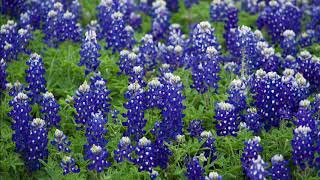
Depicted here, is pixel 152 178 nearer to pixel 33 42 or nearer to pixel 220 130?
pixel 220 130

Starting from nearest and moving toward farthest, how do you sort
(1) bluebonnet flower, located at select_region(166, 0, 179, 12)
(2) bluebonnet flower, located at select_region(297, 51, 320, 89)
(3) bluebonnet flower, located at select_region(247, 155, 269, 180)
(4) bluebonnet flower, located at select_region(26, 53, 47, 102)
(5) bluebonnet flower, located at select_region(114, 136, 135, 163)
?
(3) bluebonnet flower, located at select_region(247, 155, 269, 180)
(5) bluebonnet flower, located at select_region(114, 136, 135, 163)
(4) bluebonnet flower, located at select_region(26, 53, 47, 102)
(2) bluebonnet flower, located at select_region(297, 51, 320, 89)
(1) bluebonnet flower, located at select_region(166, 0, 179, 12)

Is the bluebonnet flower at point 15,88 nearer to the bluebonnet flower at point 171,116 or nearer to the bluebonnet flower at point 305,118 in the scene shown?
the bluebonnet flower at point 171,116

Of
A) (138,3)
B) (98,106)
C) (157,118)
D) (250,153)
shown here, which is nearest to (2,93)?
(98,106)

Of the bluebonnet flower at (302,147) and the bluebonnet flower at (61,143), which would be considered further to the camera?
the bluebonnet flower at (61,143)

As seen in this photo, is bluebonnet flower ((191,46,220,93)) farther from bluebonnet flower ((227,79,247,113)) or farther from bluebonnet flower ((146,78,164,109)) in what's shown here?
bluebonnet flower ((146,78,164,109))

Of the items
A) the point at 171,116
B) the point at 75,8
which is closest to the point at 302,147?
the point at 171,116

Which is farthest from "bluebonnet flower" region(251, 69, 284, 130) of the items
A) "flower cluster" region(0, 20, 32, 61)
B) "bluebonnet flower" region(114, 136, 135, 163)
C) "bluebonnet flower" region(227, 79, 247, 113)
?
"flower cluster" region(0, 20, 32, 61)

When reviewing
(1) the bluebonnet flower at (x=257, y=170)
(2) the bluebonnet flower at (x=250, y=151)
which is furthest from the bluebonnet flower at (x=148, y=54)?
(1) the bluebonnet flower at (x=257, y=170)
